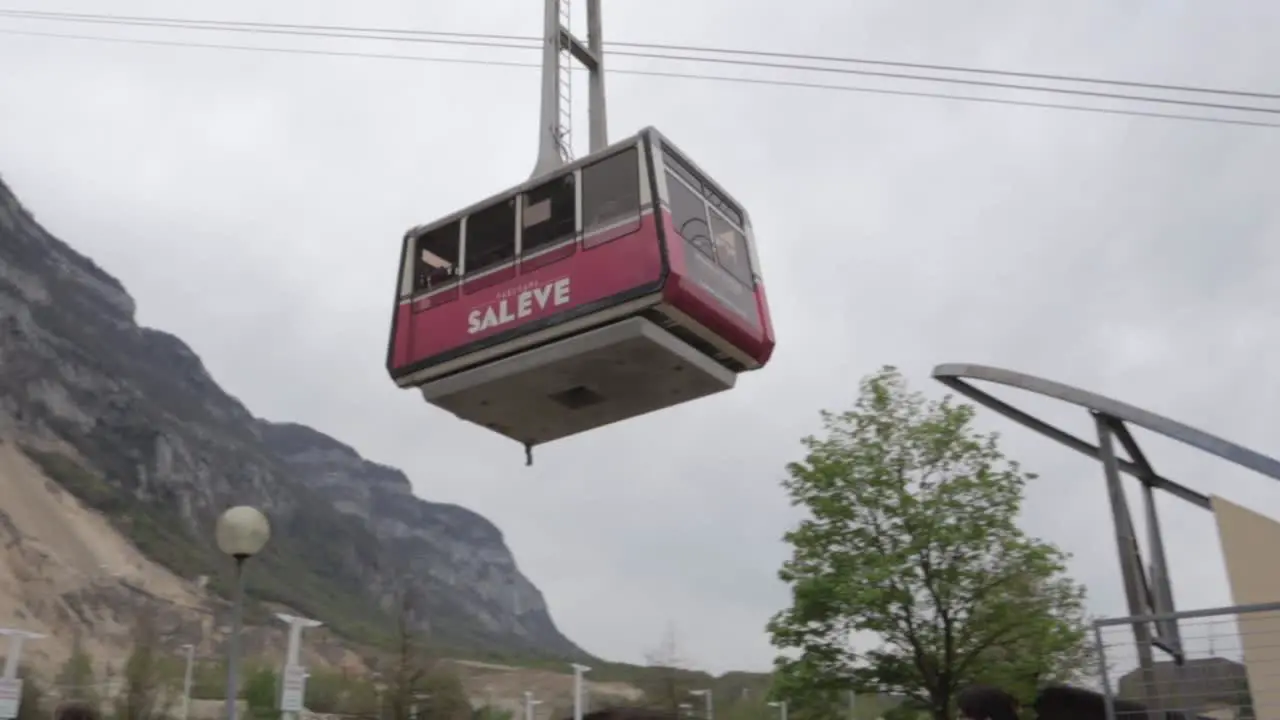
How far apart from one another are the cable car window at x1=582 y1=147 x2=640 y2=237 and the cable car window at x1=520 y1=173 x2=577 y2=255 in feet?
0.53

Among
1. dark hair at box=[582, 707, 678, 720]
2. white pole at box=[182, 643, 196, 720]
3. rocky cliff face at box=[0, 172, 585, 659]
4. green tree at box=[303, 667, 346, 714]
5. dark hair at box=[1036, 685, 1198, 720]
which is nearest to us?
dark hair at box=[582, 707, 678, 720]

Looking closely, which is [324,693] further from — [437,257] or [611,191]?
[611,191]

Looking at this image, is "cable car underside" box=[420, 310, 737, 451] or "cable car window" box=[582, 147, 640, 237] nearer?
"cable car underside" box=[420, 310, 737, 451]

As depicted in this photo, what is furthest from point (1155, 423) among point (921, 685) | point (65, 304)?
point (65, 304)

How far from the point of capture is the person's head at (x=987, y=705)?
18.0 feet

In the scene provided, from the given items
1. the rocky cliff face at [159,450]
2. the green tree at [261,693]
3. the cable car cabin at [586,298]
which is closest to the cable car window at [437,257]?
the cable car cabin at [586,298]

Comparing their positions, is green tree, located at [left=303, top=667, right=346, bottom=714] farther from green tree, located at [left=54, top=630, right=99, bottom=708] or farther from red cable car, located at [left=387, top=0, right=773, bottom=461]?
red cable car, located at [left=387, top=0, right=773, bottom=461]

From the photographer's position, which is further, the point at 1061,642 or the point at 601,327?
the point at 1061,642

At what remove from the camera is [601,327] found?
405 inches

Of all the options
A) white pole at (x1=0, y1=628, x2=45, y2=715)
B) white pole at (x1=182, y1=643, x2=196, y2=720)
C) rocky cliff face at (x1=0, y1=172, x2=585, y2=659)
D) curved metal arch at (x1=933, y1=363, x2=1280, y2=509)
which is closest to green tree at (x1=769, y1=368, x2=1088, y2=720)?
curved metal arch at (x1=933, y1=363, x2=1280, y2=509)

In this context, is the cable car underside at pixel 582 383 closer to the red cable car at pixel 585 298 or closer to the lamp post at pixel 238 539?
the red cable car at pixel 585 298

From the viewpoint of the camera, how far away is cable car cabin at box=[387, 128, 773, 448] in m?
10.2

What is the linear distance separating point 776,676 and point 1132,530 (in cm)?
764

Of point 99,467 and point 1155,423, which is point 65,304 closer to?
point 99,467
